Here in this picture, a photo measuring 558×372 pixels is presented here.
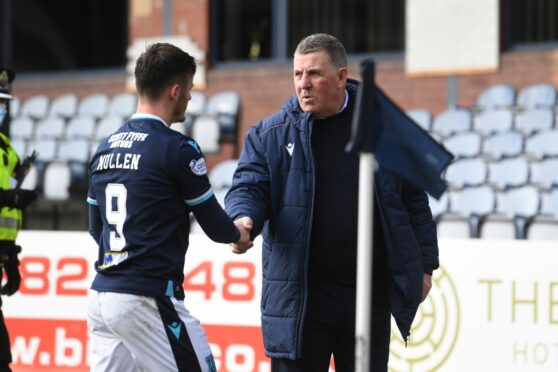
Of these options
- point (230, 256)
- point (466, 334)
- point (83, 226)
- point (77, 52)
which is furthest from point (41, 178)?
point (466, 334)

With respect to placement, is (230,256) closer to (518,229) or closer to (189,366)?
(189,366)

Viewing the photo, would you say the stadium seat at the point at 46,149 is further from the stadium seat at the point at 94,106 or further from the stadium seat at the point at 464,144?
the stadium seat at the point at 464,144

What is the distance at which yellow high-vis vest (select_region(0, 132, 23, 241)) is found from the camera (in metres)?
6.82

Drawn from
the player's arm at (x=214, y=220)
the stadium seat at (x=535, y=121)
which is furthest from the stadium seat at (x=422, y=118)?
the player's arm at (x=214, y=220)

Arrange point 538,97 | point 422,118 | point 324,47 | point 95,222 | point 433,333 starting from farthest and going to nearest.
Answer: point 422,118
point 538,97
point 433,333
point 95,222
point 324,47

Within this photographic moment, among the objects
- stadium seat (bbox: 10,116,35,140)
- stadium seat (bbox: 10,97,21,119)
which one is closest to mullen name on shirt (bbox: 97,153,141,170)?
stadium seat (bbox: 10,116,35,140)

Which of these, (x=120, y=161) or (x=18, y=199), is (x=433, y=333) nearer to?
(x=18, y=199)

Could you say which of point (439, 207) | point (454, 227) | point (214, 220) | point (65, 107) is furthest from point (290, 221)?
point (65, 107)

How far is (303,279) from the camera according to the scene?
4.51 metres

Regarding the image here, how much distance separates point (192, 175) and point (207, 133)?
10273mm

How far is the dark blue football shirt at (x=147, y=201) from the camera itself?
4246 millimetres

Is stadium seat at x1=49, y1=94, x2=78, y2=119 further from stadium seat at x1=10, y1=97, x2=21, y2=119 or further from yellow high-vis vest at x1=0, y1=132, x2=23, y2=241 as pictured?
→ yellow high-vis vest at x1=0, y1=132, x2=23, y2=241

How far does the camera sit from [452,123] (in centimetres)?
1309

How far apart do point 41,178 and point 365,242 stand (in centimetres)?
1100
